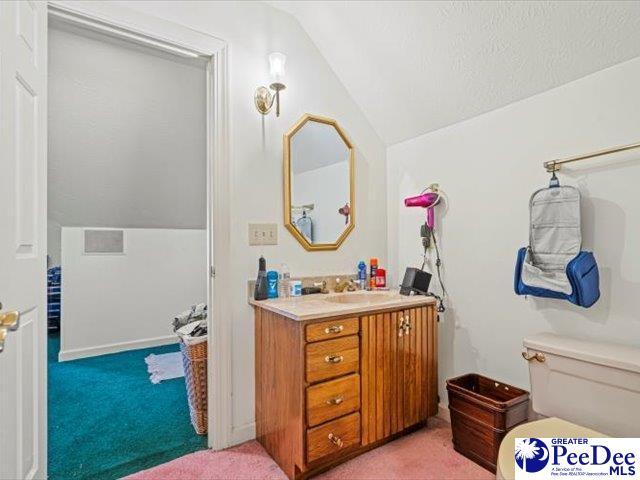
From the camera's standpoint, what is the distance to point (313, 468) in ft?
5.39

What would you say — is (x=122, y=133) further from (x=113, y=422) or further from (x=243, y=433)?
(x=243, y=433)

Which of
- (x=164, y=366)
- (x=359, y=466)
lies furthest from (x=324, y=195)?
(x=164, y=366)

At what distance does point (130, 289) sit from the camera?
382cm

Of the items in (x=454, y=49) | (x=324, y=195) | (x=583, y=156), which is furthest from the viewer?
(x=324, y=195)

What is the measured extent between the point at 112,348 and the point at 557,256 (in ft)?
13.5

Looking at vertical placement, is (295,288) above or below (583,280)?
below

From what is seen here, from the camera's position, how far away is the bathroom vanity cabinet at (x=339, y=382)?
1584 millimetres

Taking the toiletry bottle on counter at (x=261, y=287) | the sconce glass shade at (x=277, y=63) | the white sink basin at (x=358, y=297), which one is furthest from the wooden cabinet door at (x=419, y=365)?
the sconce glass shade at (x=277, y=63)

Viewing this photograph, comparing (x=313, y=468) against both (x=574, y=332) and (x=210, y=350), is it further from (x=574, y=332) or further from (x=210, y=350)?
(x=574, y=332)

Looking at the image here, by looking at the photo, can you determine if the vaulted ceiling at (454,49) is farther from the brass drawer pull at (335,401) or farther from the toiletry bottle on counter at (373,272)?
the brass drawer pull at (335,401)

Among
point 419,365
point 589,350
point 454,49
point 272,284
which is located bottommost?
point 419,365

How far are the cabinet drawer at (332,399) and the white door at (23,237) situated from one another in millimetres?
1066

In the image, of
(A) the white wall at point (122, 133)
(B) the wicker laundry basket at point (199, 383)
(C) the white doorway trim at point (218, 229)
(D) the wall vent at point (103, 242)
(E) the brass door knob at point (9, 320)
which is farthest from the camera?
(D) the wall vent at point (103, 242)

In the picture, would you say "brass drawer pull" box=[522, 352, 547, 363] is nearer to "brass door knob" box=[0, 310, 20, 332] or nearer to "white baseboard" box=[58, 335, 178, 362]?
"brass door knob" box=[0, 310, 20, 332]
